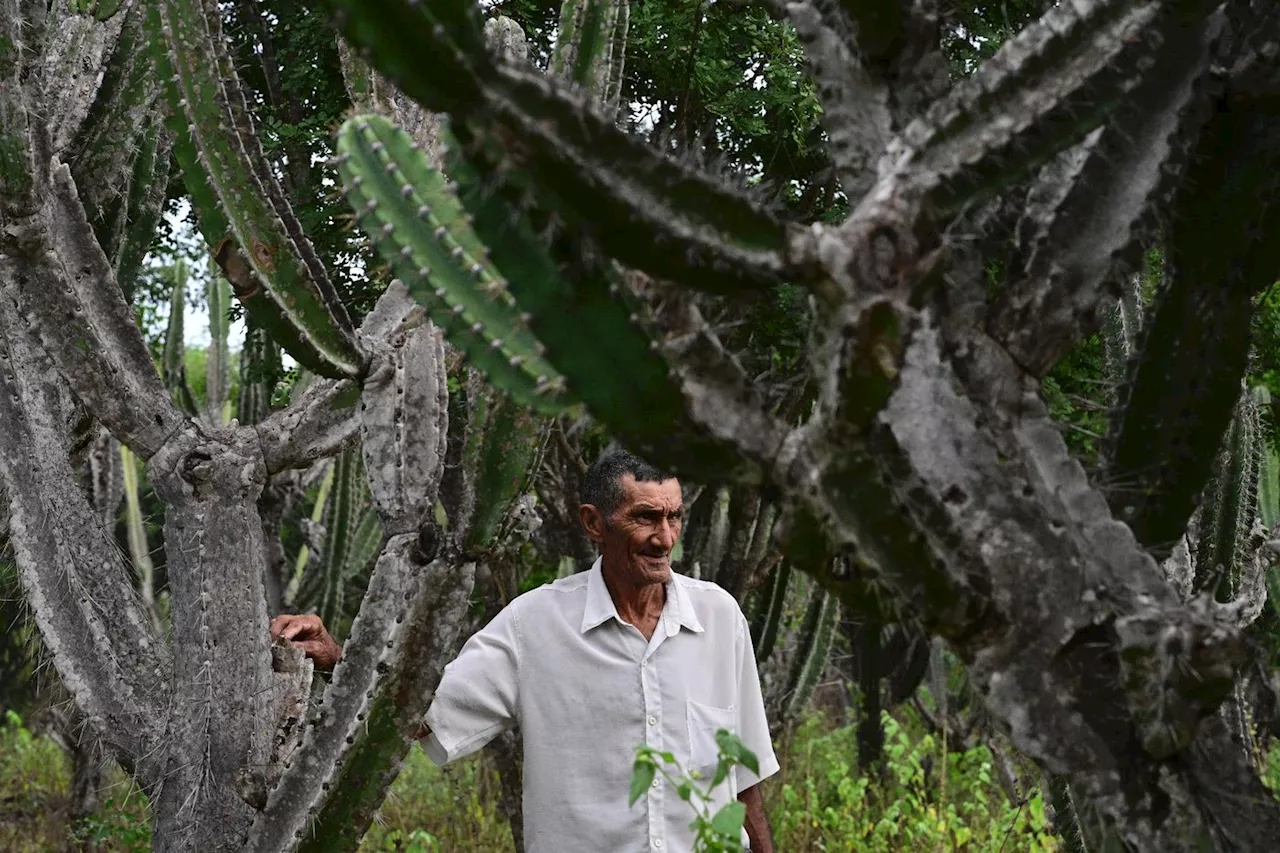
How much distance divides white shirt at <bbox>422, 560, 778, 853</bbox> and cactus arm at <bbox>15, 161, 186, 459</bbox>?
3.34ft

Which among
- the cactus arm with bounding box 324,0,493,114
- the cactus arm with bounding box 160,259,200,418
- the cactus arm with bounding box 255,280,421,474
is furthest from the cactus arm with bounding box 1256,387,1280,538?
the cactus arm with bounding box 324,0,493,114

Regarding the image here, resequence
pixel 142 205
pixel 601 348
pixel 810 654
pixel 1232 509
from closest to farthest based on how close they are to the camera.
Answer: pixel 601 348
pixel 142 205
pixel 1232 509
pixel 810 654

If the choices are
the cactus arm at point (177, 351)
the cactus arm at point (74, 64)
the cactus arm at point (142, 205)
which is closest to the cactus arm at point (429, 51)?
the cactus arm at point (74, 64)

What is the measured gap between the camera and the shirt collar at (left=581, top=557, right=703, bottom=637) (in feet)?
11.3

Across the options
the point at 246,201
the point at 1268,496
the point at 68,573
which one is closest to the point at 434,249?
the point at 246,201

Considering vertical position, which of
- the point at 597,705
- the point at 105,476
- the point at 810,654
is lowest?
the point at 597,705

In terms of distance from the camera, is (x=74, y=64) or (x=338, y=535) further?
(x=338, y=535)

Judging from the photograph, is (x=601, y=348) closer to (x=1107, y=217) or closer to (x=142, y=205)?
(x=1107, y=217)

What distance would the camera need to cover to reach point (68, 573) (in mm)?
3848

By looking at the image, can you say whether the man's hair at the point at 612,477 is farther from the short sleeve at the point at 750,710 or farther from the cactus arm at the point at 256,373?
the cactus arm at the point at 256,373

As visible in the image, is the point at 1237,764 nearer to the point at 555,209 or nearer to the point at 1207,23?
the point at 1207,23

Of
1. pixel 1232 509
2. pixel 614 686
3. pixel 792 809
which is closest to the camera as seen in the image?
pixel 614 686

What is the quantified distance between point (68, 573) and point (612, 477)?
4.98 feet

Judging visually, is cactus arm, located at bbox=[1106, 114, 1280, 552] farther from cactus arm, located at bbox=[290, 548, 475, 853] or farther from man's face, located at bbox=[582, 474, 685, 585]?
cactus arm, located at bbox=[290, 548, 475, 853]
